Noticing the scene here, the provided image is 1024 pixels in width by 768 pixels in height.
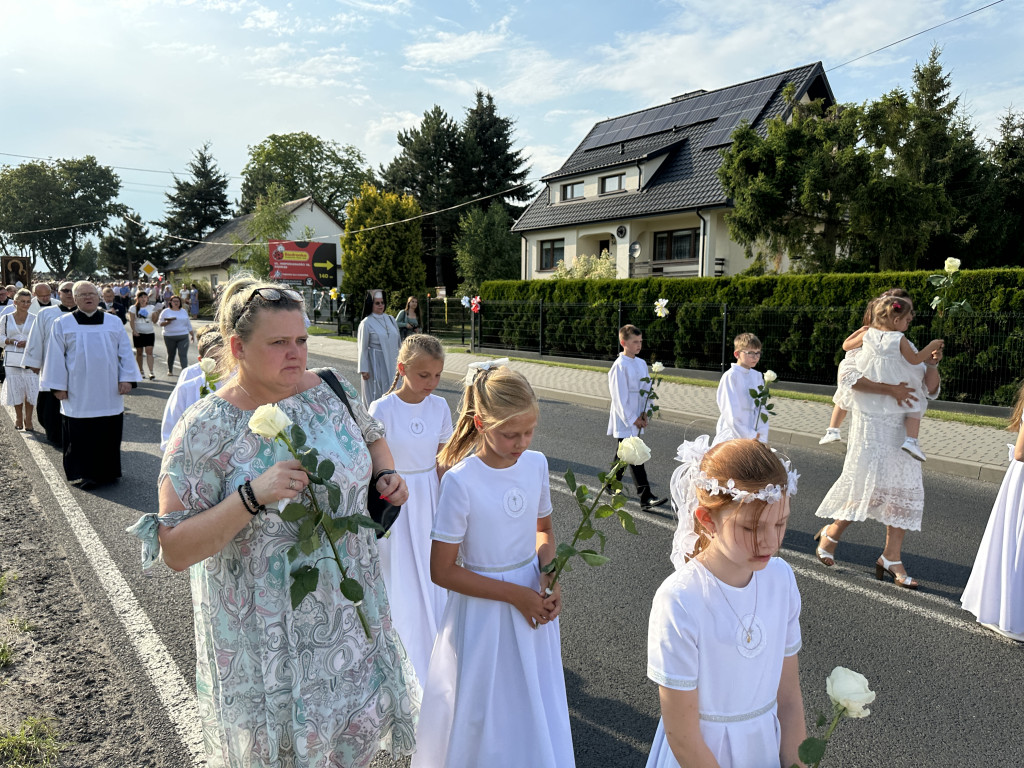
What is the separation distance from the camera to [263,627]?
196 centimetres

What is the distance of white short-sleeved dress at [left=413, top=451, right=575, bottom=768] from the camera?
2.32 meters

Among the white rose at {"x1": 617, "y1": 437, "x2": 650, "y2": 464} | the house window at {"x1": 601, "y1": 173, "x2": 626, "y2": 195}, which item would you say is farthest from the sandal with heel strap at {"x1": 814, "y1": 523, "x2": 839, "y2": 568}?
the house window at {"x1": 601, "y1": 173, "x2": 626, "y2": 195}

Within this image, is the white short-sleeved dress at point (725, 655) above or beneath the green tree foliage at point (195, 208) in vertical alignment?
beneath

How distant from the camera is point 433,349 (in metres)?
3.74

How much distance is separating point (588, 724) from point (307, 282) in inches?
1996

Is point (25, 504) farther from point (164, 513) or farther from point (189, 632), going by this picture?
point (164, 513)

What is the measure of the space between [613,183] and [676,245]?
487 cm

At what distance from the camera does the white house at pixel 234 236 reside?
56406 millimetres

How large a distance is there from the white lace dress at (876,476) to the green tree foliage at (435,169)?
4355 cm

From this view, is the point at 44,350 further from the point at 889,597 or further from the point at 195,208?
the point at 195,208

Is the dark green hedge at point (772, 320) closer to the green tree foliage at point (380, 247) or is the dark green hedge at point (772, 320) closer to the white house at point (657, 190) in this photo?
the white house at point (657, 190)

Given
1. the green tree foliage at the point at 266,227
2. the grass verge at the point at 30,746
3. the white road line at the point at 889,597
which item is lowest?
the white road line at the point at 889,597

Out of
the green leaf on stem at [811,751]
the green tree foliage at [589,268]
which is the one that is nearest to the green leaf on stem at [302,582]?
the green leaf on stem at [811,751]

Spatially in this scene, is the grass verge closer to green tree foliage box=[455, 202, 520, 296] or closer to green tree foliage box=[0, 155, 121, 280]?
green tree foliage box=[455, 202, 520, 296]
